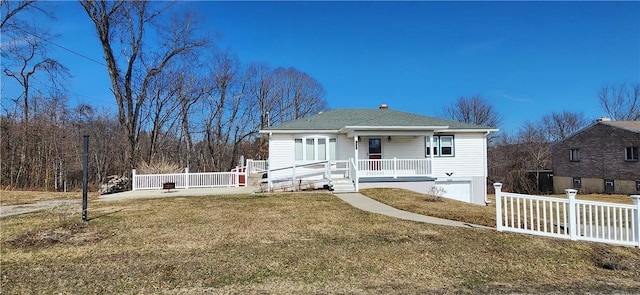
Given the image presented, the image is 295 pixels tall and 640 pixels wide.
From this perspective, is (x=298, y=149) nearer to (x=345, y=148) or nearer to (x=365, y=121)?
(x=345, y=148)

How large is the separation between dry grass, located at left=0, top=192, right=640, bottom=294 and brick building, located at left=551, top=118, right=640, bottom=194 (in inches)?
1047

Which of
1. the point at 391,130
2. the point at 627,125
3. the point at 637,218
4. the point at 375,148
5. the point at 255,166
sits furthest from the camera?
the point at 627,125

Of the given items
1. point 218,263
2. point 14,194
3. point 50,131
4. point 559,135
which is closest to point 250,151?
point 50,131

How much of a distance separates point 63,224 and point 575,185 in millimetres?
36676

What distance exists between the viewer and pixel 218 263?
536 cm

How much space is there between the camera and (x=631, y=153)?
26.3 metres

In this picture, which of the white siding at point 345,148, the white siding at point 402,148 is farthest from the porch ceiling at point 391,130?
the white siding at point 402,148

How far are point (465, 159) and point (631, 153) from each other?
55.5 feet

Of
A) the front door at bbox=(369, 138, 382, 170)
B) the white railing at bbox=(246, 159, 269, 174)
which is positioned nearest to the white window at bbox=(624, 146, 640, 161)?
the front door at bbox=(369, 138, 382, 170)

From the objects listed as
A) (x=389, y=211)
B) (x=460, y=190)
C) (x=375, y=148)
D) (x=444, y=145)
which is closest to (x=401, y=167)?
(x=375, y=148)

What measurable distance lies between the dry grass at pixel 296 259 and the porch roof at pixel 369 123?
9759 millimetres

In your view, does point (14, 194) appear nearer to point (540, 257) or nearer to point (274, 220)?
point (274, 220)

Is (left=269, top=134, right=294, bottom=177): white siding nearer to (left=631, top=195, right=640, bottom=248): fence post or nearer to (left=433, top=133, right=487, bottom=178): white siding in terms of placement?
(left=433, top=133, right=487, bottom=178): white siding

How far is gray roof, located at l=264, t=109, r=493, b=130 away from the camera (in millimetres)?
18638
